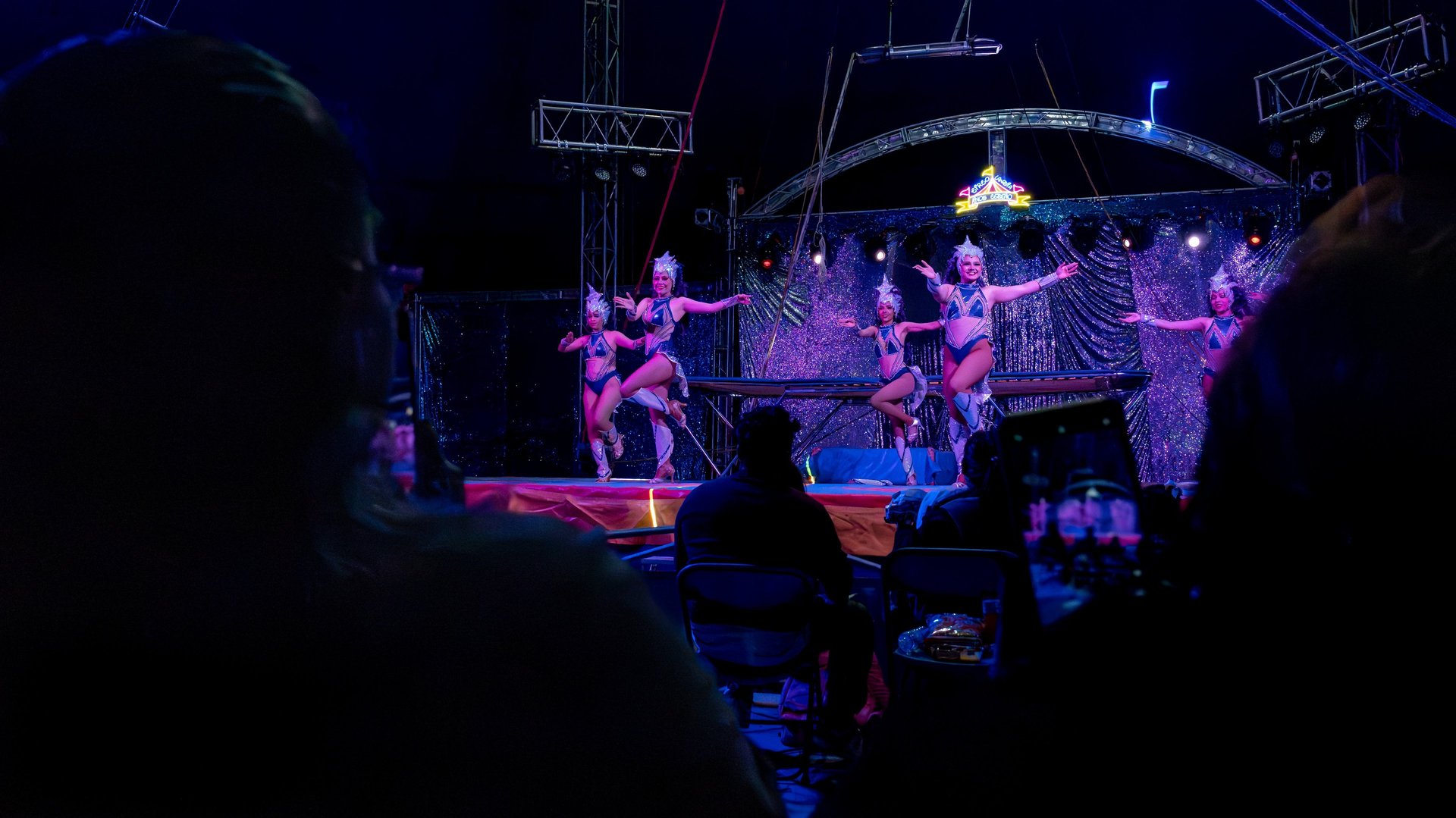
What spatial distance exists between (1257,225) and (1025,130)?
302cm

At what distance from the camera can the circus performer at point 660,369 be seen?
8.46 m

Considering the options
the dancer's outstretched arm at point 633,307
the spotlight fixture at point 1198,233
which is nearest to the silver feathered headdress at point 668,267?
the dancer's outstretched arm at point 633,307

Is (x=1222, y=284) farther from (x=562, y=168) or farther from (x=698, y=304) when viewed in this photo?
(x=562, y=168)

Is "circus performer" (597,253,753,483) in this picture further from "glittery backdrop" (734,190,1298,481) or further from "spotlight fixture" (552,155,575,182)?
"glittery backdrop" (734,190,1298,481)

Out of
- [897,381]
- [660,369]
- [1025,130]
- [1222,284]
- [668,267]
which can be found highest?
[1025,130]

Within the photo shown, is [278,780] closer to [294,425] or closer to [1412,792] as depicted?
[294,425]

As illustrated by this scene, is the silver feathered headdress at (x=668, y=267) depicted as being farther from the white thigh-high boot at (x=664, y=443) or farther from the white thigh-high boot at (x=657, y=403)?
the white thigh-high boot at (x=664, y=443)

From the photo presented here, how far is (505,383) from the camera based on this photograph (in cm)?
1238

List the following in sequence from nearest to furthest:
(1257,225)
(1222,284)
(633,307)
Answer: (633,307) < (1222,284) < (1257,225)

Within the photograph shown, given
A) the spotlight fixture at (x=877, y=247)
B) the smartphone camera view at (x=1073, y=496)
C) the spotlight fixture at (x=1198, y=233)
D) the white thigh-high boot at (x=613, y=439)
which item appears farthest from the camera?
the spotlight fixture at (x=877, y=247)

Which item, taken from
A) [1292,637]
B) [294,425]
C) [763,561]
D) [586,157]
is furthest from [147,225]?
[586,157]

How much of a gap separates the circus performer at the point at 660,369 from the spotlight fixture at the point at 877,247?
359cm

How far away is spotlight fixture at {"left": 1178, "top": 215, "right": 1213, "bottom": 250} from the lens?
10.9 meters

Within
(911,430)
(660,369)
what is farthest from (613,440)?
(911,430)
